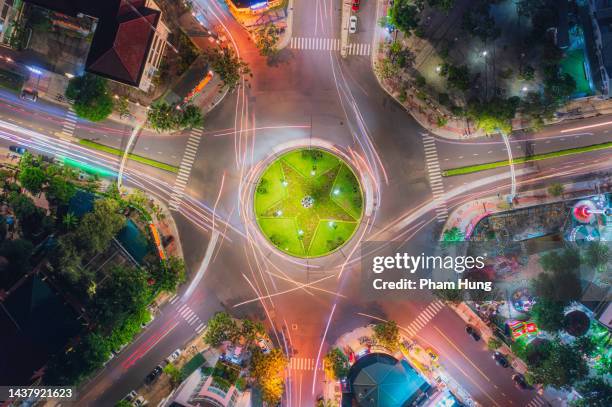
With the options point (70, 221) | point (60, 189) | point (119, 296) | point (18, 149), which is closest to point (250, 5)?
point (60, 189)

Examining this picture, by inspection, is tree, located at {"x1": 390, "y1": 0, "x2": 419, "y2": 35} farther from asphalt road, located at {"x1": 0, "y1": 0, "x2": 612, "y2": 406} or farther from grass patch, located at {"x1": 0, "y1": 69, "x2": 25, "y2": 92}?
grass patch, located at {"x1": 0, "y1": 69, "x2": 25, "y2": 92}

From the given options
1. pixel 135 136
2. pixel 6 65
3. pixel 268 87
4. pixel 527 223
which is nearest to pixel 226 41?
pixel 268 87

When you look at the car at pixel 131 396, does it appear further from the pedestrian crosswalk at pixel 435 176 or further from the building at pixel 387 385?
the pedestrian crosswalk at pixel 435 176

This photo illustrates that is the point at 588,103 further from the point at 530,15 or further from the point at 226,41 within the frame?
the point at 226,41

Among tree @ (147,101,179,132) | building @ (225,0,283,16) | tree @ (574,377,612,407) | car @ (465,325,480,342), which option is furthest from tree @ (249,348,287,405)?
building @ (225,0,283,16)

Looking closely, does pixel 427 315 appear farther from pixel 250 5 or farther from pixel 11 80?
pixel 11 80

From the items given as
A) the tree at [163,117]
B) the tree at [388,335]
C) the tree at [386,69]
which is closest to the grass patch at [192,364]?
the tree at [388,335]
